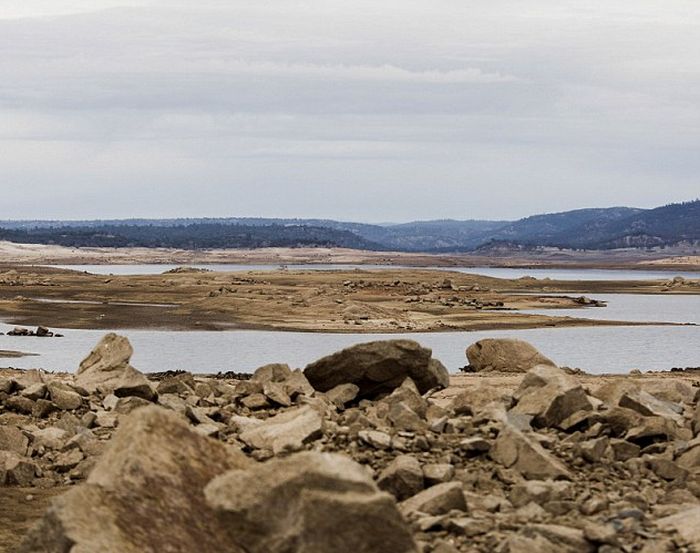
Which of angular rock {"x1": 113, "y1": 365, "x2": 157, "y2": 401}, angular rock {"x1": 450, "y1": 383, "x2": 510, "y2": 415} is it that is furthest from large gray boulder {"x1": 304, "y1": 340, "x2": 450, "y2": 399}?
angular rock {"x1": 113, "y1": 365, "x2": 157, "y2": 401}

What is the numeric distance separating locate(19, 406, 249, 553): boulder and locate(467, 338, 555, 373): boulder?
18532 mm

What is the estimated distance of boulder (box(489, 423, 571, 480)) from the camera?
11.8 m

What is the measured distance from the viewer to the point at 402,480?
36.5 feet

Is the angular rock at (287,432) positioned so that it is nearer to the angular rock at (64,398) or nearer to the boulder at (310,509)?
the boulder at (310,509)

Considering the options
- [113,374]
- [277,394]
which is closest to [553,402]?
[277,394]

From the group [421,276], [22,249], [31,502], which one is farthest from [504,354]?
[22,249]

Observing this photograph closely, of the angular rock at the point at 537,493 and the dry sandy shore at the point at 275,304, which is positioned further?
the dry sandy shore at the point at 275,304

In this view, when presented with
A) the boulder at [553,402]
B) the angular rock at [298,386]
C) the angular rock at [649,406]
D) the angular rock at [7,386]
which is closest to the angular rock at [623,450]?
the boulder at [553,402]

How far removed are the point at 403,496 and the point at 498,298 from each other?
223 ft

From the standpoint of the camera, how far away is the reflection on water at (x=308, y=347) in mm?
40469

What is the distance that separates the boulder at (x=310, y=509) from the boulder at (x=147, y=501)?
260mm

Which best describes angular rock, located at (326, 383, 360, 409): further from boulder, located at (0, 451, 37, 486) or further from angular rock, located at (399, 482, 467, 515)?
angular rock, located at (399, 482, 467, 515)

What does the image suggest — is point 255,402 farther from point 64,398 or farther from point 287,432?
point 287,432

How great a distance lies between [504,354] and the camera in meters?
28.5
